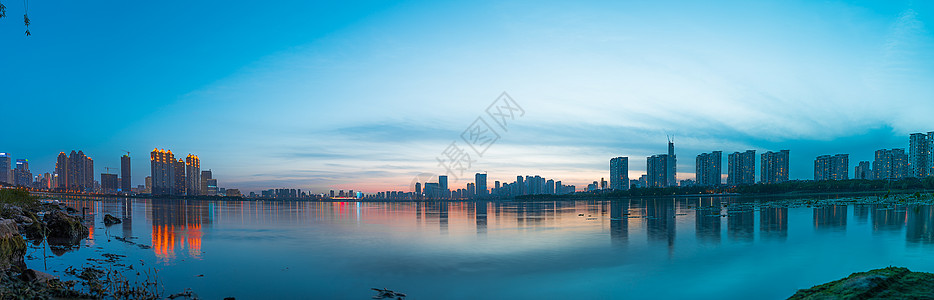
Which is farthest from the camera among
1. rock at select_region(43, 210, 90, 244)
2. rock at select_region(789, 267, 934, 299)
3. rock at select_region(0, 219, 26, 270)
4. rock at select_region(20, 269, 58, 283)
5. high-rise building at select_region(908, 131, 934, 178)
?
high-rise building at select_region(908, 131, 934, 178)

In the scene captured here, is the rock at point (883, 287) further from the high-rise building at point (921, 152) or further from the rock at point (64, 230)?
the high-rise building at point (921, 152)

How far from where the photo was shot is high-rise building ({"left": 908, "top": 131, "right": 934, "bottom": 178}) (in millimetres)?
165000

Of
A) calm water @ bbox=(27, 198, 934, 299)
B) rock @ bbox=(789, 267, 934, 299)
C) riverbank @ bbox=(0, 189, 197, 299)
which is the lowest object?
calm water @ bbox=(27, 198, 934, 299)

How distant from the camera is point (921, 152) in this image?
169m

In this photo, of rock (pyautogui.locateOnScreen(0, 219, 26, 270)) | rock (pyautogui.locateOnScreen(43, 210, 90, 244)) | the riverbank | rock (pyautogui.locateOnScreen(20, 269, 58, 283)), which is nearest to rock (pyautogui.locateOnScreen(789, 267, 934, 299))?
the riverbank

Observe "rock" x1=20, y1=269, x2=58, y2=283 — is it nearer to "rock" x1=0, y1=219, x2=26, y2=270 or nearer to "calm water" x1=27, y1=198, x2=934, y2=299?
"calm water" x1=27, y1=198, x2=934, y2=299

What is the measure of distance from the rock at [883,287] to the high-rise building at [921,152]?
218 m

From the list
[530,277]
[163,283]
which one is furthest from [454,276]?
[163,283]

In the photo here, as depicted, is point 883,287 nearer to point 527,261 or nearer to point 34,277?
point 527,261

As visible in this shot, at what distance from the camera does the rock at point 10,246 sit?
53.1 feet

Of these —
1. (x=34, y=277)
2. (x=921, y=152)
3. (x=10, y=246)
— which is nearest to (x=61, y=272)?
(x=10, y=246)

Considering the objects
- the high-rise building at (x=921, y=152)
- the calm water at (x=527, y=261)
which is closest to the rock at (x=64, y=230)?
the calm water at (x=527, y=261)

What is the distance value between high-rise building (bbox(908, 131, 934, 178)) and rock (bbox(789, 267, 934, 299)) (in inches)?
8565

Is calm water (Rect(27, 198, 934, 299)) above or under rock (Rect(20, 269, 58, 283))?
under
